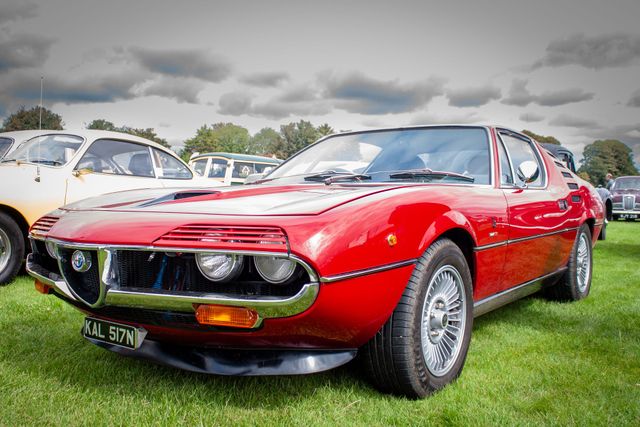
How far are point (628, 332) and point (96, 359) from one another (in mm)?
3271

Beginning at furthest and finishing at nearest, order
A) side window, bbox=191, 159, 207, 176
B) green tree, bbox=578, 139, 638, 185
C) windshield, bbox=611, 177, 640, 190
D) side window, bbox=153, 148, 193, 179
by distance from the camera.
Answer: green tree, bbox=578, 139, 638, 185 → side window, bbox=191, 159, 207, 176 → windshield, bbox=611, 177, 640, 190 → side window, bbox=153, 148, 193, 179

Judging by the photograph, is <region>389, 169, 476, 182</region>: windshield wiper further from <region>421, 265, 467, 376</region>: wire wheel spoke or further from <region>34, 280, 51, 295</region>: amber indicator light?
<region>34, 280, 51, 295</region>: amber indicator light

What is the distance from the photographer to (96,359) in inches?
112

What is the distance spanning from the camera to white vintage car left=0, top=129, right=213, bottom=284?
4926 mm

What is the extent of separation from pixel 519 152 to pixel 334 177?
158 cm

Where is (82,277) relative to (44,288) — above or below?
above

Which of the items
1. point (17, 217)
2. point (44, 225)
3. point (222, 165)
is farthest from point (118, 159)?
point (222, 165)

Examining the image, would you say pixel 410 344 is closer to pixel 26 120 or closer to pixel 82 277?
pixel 82 277

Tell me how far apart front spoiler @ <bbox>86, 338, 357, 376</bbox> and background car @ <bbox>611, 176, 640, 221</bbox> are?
1822 centimetres

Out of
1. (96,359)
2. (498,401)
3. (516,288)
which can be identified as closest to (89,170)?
(96,359)

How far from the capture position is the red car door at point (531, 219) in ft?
10.6

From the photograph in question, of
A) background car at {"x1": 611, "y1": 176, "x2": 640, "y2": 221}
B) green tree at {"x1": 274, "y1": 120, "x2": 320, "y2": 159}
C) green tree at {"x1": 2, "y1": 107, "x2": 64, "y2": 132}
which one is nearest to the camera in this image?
background car at {"x1": 611, "y1": 176, "x2": 640, "y2": 221}

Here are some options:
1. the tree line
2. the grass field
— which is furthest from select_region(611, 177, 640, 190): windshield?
the tree line

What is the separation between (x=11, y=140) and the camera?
5.76 metres
